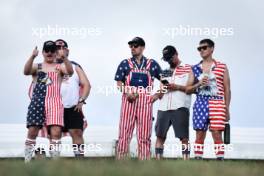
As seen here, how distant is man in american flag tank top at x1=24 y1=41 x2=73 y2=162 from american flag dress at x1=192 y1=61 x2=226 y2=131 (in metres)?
1.42

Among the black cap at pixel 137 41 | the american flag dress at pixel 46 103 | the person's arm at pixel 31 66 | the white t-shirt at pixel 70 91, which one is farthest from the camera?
the white t-shirt at pixel 70 91

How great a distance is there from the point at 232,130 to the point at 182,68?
890 millimetres

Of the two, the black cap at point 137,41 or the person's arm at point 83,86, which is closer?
the black cap at point 137,41

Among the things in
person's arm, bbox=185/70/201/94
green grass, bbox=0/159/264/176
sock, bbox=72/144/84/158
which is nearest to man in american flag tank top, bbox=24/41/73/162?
sock, bbox=72/144/84/158

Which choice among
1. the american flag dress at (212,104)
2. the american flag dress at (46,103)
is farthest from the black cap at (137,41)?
the american flag dress at (46,103)

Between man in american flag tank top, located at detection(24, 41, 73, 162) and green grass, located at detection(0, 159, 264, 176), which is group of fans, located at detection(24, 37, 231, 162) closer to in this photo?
man in american flag tank top, located at detection(24, 41, 73, 162)

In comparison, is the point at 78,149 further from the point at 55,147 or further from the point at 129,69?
the point at 129,69

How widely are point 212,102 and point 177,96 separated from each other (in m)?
0.56

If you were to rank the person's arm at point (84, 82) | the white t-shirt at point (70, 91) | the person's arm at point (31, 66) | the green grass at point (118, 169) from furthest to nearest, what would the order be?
the person's arm at point (84, 82), the white t-shirt at point (70, 91), the person's arm at point (31, 66), the green grass at point (118, 169)

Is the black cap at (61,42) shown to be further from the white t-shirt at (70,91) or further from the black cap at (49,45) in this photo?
the white t-shirt at (70,91)

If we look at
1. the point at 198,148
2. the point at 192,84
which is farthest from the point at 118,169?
the point at 192,84

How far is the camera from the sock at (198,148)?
8.70 meters

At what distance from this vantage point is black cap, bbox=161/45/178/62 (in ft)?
29.9

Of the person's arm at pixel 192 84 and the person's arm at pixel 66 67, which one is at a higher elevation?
the person's arm at pixel 66 67
